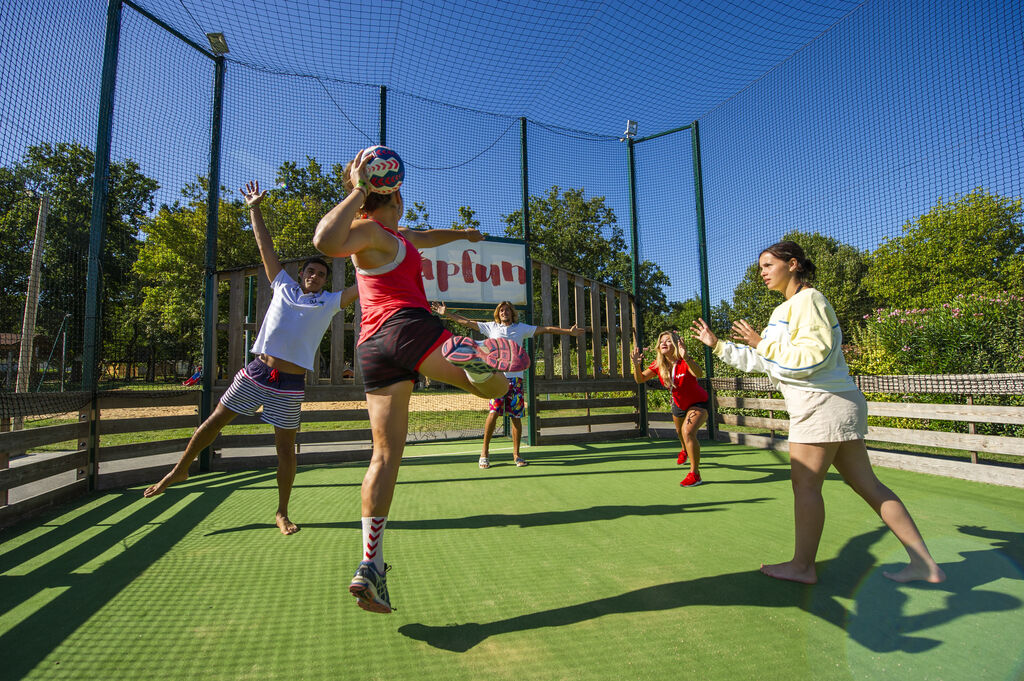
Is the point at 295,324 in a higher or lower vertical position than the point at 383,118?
lower

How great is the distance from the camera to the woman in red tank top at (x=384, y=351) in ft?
6.22

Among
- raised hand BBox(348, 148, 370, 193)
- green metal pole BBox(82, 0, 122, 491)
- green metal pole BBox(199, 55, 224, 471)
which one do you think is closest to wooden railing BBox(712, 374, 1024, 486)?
raised hand BBox(348, 148, 370, 193)

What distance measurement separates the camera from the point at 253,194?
3.11m

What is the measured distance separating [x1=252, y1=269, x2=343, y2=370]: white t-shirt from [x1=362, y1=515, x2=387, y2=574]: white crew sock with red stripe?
158 cm

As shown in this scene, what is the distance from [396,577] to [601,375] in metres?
5.82

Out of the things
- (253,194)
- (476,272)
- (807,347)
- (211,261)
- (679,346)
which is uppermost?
(476,272)

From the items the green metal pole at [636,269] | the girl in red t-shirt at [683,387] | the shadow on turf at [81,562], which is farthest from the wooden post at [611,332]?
the shadow on turf at [81,562]

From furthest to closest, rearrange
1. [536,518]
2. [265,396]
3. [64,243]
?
[64,243] < [536,518] < [265,396]

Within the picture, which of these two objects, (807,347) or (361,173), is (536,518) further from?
(361,173)

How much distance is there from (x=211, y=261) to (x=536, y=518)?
4.86 m

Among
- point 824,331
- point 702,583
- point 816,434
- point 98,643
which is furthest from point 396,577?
point 824,331

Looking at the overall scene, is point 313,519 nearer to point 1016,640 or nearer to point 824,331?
point 824,331

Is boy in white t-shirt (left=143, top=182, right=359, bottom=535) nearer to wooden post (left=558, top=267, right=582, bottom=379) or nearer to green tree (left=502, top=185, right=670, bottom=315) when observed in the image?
wooden post (left=558, top=267, right=582, bottom=379)

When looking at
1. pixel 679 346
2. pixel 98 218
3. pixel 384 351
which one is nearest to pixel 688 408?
pixel 679 346
